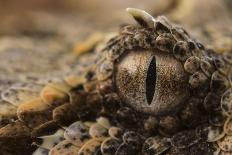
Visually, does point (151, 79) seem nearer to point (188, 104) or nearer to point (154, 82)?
point (154, 82)

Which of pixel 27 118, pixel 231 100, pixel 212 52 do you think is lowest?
pixel 27 118

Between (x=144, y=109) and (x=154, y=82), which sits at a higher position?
(x=154, y=82)

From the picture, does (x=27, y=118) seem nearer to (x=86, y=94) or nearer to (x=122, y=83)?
(x=86, y=94)

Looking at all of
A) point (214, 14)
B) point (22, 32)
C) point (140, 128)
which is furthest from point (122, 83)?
point (22, 32)

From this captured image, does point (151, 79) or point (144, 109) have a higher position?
point (151, 79)

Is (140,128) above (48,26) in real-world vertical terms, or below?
below

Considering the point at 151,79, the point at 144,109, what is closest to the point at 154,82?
the point at 151,79

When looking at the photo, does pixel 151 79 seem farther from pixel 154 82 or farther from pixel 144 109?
pixel 144 109
